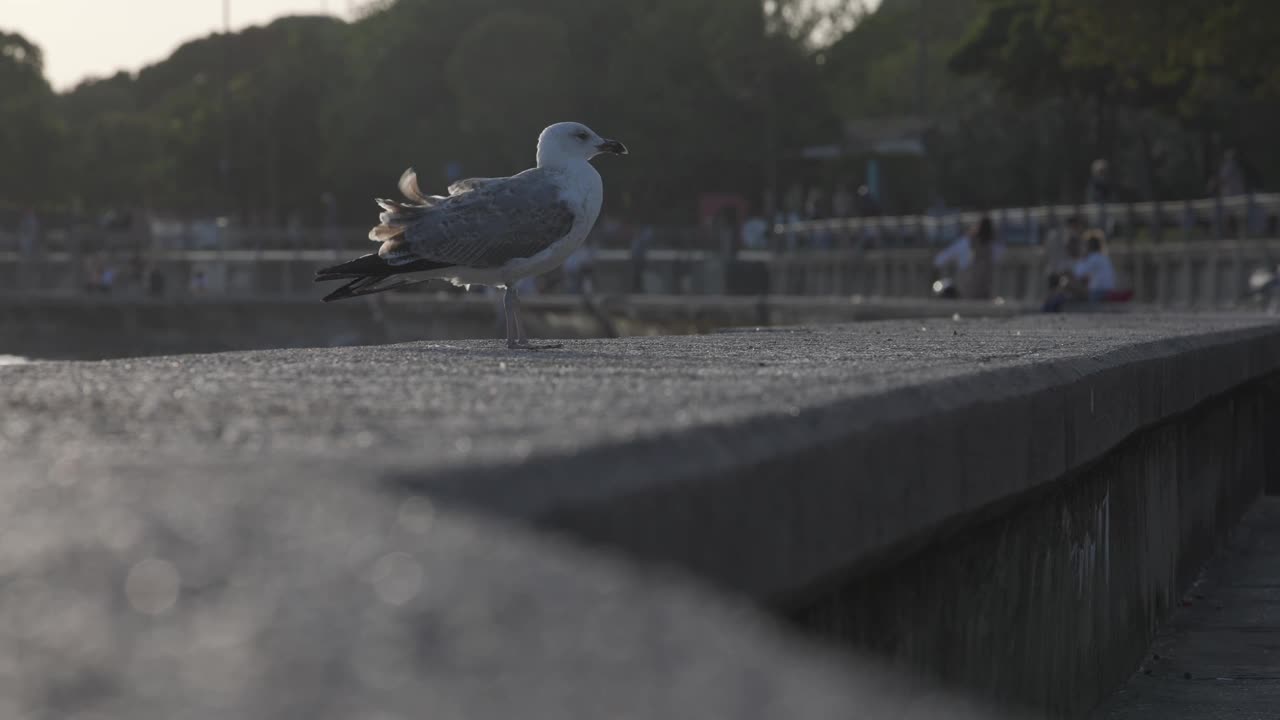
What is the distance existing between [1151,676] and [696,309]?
32.3 meters

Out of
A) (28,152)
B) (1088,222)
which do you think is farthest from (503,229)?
(28,152)

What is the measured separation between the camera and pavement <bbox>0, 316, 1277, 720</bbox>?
1.49m

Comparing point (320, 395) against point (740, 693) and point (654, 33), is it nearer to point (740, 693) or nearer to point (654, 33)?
point (740, 693)

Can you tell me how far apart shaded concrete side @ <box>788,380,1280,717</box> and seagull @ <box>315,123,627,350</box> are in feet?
7.45

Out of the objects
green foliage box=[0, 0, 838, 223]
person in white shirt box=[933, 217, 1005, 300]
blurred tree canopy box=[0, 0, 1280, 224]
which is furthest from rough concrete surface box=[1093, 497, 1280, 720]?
green foliage box=[0, 0, 838, 223]

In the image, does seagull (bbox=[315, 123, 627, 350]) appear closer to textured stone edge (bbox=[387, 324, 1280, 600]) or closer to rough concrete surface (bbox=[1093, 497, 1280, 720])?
rough concrete surface (bbox=[1093, 497, 1280, 720])

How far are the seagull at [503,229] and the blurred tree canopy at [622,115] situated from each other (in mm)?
44269

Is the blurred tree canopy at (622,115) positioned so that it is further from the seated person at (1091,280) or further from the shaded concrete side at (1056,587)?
the shaded concrete side at (1056,587)

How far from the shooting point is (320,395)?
3.40 meters

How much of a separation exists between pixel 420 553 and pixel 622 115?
87.2 meters

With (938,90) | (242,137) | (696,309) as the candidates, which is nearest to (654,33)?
(242,137)

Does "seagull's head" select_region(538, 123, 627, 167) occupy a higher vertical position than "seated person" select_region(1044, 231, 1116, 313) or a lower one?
higher

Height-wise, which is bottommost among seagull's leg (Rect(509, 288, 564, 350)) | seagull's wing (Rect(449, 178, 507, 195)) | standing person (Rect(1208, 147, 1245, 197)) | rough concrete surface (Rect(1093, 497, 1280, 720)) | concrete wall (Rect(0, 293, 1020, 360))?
concrete wall (Rect(0, 293, 1020, 360))

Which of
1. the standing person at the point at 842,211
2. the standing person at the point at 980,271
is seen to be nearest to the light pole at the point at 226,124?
the standing person at the point at 842,211
